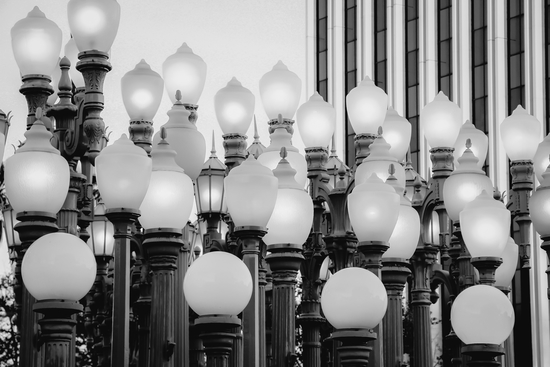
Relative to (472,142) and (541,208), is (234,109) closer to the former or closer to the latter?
(541,208)

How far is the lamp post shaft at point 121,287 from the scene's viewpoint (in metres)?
9.63

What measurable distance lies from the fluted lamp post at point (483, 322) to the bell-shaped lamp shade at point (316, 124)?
3203mm

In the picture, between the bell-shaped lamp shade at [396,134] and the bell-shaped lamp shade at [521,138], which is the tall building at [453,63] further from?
the bell-shaped lamp shade at [396,134]

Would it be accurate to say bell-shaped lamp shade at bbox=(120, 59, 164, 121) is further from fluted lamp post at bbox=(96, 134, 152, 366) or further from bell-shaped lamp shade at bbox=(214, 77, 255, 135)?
fluted lamp post at bbox=(96, 134, 152, 366)

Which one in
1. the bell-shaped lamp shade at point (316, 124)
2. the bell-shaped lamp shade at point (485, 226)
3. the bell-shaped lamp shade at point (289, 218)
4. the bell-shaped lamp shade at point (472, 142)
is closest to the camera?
the bell-shaped lamp shade at point (289, 218)

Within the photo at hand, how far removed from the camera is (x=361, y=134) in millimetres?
13719

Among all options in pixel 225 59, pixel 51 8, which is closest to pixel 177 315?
pixel 51 8

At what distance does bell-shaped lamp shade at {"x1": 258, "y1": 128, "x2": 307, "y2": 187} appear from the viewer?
504 inches

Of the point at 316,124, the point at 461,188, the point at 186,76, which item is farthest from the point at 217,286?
the point at 316,124

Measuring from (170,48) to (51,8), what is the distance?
10.3 ft

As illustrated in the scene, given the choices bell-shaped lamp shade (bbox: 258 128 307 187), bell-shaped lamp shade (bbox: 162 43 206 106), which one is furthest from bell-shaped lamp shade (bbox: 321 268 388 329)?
bell-shaped lamp shade (bbox: 162 43 206 106)

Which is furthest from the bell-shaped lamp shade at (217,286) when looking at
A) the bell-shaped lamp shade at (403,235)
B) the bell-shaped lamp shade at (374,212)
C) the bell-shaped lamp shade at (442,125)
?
the bell-shaped lamp shade at (442,125)

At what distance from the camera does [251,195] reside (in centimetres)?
1034

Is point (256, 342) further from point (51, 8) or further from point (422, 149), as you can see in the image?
point (422, 149)
